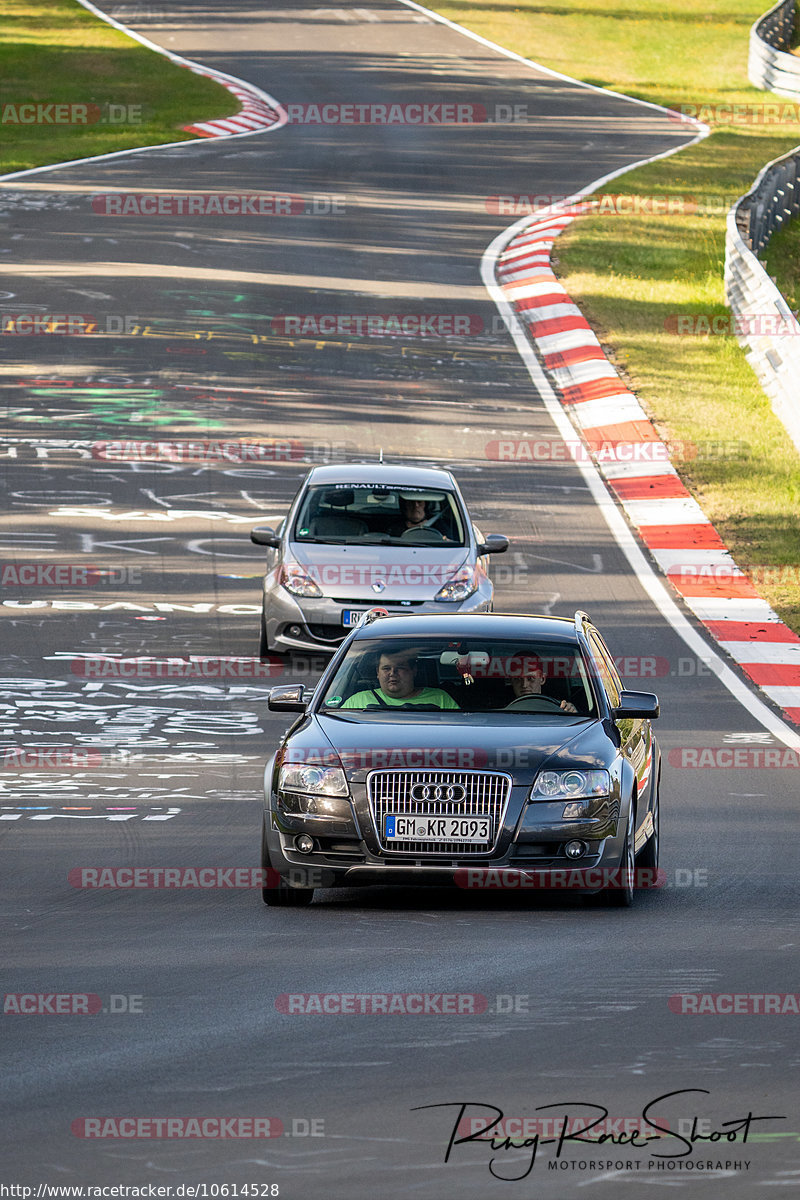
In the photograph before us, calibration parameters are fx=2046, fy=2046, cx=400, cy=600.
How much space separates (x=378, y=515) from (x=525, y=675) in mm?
7529

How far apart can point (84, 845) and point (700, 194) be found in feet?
104

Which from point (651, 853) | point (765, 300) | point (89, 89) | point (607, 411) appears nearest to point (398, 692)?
point (651, 853)

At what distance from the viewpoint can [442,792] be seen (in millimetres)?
9727

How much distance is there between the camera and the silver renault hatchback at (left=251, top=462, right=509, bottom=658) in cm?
1705

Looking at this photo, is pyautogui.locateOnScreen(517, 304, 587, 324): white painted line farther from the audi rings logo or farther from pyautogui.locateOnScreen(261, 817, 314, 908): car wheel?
the audi rings logo

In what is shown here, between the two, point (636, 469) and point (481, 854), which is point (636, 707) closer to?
point (481, 854)

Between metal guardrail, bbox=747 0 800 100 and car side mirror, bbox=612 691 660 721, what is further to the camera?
metal guardrail, bbox=747 0 800 100

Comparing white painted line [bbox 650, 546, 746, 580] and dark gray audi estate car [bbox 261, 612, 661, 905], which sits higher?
dark gray audi estate car [bbox 261, 612, 661, 905]

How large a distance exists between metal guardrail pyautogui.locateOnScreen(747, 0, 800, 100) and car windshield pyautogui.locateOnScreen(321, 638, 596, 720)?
4774cm

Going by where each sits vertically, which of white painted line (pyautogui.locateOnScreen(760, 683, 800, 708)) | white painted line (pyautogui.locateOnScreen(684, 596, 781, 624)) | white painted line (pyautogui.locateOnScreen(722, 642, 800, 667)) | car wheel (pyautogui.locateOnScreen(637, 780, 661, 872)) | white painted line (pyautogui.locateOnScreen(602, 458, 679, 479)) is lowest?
white painted line (pyautogui.locateOnScreen(602, 458, 679, 479))

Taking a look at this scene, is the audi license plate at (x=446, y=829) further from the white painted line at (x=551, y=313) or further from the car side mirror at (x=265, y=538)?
the white painted line at (x=551, y=313)

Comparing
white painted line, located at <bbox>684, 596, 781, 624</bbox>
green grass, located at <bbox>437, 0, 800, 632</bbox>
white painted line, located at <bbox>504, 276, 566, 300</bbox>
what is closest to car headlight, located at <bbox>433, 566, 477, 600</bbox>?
white painted line, located at <bbox>684, 596, 781, 624</bbox>

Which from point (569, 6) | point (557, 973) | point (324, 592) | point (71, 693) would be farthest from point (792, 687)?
point (569, 6)

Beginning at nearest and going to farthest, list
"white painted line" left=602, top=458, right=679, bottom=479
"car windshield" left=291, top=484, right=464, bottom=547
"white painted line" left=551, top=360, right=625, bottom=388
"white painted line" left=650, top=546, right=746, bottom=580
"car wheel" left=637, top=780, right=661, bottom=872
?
"car wheel" left=637, top=780, right=661, bottom=872, "car windshield" left=291, top=484, right=464, bottom=547, "white painted line" left=650, top=546, right=746, bottom=580, "white painted line" left=602, top=458, right=679, bottom=479, "white painted line" left=551, top=360, right=625, bottom=388
